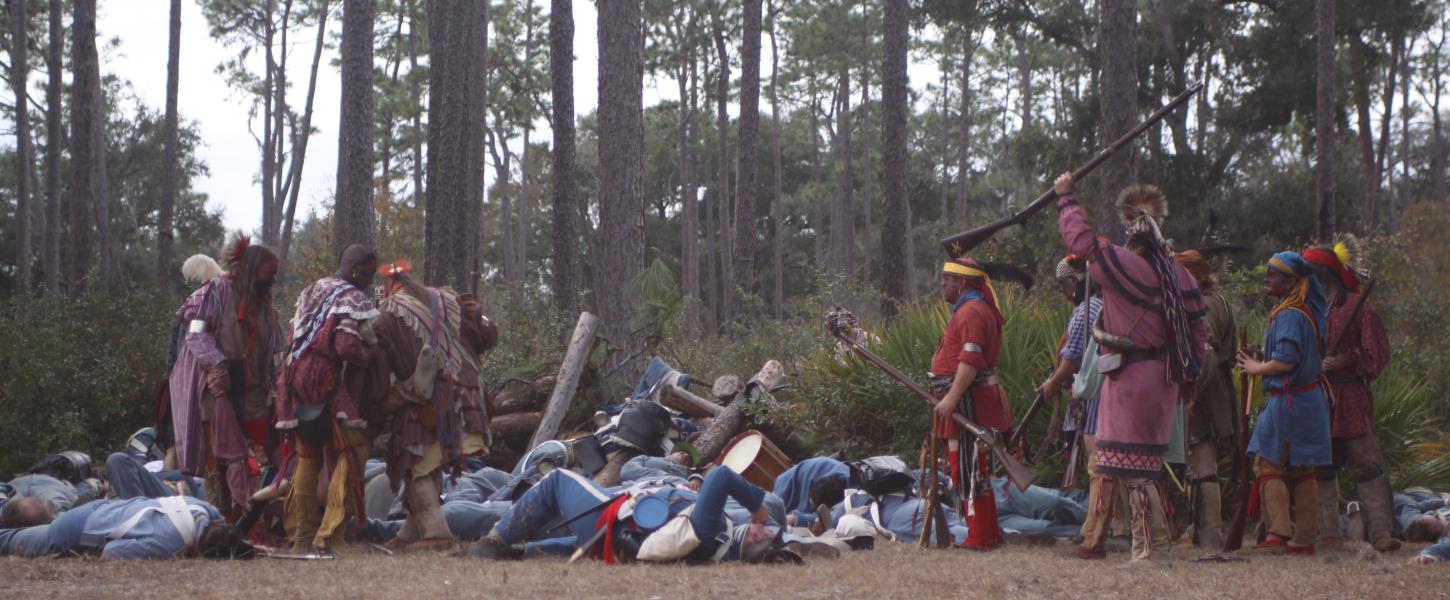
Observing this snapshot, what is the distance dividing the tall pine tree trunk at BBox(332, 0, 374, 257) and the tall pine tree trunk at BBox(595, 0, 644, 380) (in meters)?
2.42

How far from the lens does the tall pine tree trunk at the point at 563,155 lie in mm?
19719

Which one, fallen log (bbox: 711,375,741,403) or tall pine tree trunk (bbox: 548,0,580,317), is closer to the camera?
fallen log (bbox: 711,375,741,403)

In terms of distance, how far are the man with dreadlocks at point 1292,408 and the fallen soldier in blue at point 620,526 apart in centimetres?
293

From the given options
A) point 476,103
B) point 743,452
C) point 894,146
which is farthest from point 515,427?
point 476,103

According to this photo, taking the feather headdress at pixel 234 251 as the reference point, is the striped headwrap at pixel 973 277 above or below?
below

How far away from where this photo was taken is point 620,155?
14461mm

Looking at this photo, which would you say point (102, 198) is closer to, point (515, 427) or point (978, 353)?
point (515, 427)

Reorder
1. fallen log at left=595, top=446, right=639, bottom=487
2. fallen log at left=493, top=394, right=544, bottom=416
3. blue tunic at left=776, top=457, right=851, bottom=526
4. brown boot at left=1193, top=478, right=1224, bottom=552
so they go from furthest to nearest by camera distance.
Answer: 1. fallen log at left=493, top=394, right=544, bottom=416
2. fallen log at left=595, top=446, right=639, bottom=487
3. blue tunic at left=776, top=457, right=851, bottom=526
4. brown boot at left=1193, top=478, right=1224, bottom=552

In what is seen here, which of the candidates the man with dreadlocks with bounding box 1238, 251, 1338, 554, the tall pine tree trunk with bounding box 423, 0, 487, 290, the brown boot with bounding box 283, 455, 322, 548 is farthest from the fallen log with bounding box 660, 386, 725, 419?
the tall pine tree trunk with bounding box 423, 0, 487, 290

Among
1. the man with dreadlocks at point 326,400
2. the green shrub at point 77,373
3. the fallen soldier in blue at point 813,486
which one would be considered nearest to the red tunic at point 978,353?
the fallen soldier in blue at point 813,486

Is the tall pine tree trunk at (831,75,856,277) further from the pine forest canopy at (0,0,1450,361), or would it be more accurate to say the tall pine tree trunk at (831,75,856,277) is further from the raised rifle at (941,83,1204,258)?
the raised rifle at (941,83,1204,258)

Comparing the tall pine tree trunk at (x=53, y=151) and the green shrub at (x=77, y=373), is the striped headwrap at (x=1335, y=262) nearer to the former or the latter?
the green shrub at (x=77, y=373)

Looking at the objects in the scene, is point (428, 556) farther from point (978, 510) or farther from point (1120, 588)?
point (1120, 588)

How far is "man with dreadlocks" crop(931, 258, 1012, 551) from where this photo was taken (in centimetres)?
800
